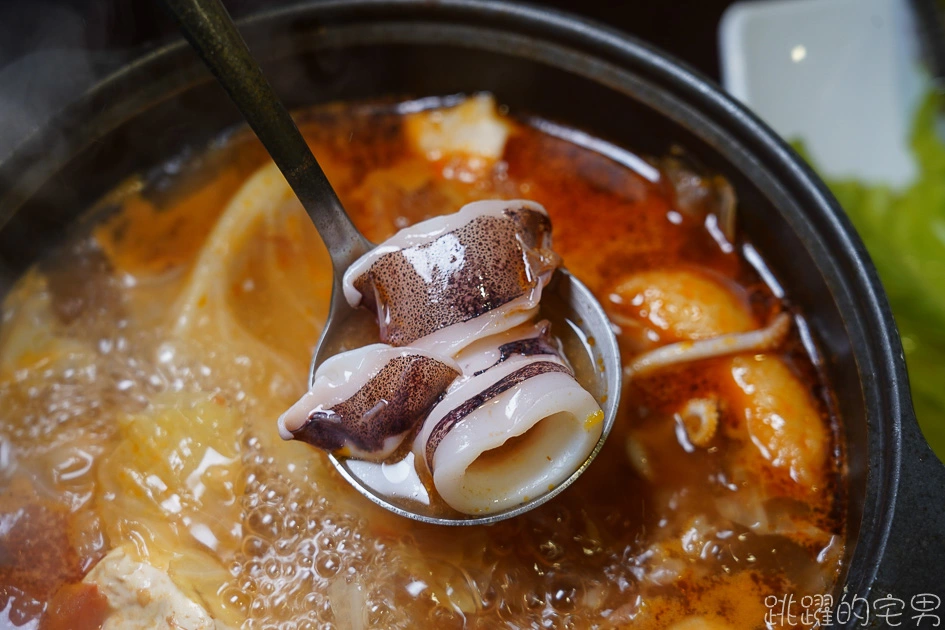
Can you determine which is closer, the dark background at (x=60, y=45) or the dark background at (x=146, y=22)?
the dark background at (x=60, y=45)

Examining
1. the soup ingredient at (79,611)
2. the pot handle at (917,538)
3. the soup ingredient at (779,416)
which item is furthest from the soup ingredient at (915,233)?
the soup ingredient at (79,611)

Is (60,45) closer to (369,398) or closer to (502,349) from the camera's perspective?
(369,398)

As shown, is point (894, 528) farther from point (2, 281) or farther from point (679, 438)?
point (2, 281)

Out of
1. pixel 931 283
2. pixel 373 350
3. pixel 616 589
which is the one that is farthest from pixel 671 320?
pixel 931 283

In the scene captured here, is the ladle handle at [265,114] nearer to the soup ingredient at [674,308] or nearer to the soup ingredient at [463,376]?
the soup ingredient at [463,376]

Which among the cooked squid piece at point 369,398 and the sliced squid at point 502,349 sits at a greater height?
the cooked squid piece at point 369,398

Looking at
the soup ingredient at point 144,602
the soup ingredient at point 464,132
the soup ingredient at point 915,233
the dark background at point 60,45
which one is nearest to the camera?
the soup ingredient at point 144,602
